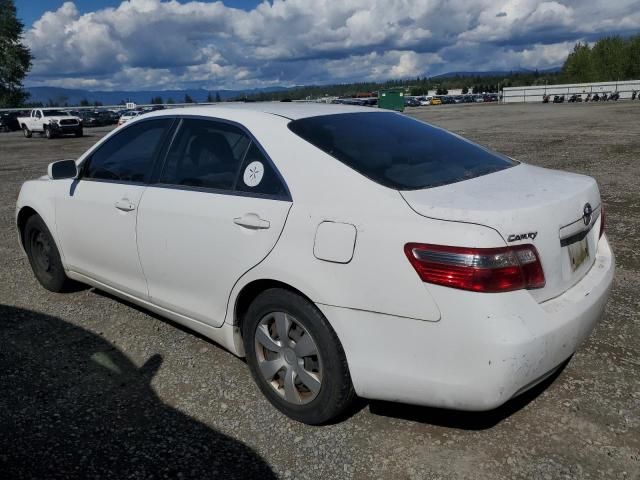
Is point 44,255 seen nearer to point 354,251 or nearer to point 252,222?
point 252,222

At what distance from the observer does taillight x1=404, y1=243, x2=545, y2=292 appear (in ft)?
7.20

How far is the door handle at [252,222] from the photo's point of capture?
2791 mm

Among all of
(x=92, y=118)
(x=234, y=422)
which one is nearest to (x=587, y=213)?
(x=234, y=422)

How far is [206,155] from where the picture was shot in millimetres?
3326

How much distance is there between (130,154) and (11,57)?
7344 cm

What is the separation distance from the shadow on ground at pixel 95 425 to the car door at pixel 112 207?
58cm

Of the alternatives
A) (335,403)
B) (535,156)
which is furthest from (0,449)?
(535,156)

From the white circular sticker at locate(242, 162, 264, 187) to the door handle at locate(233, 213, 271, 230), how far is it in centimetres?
19

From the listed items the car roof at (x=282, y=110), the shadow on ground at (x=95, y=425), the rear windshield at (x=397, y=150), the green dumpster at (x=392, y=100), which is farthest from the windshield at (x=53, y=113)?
the rear windshield at (x=397, y=150)

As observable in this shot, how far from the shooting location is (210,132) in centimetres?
336

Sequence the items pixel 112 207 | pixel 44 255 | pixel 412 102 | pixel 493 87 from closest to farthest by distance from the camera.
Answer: pixel 112 207
pixel 44 255
pixel 412 102
pixel 493 87

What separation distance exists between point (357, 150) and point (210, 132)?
1005 millimetres

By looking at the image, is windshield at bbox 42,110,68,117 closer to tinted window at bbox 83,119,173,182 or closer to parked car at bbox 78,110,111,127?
parked car at bbox 78,110,111,127

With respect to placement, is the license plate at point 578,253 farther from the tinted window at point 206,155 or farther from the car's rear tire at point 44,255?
the car's rear tire at point 44,255
